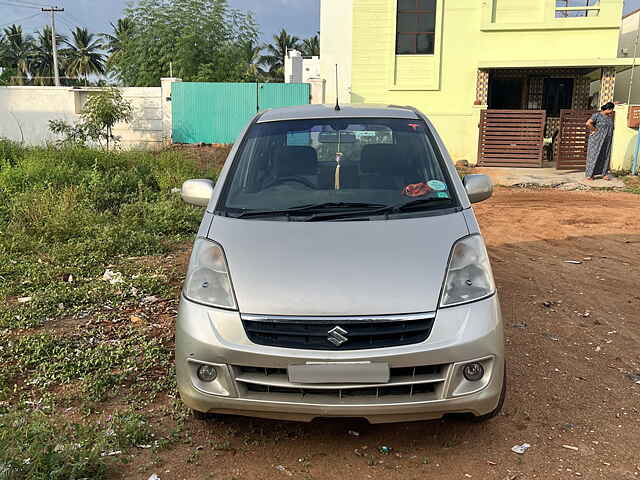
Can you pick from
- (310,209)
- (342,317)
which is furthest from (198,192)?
(342,317)

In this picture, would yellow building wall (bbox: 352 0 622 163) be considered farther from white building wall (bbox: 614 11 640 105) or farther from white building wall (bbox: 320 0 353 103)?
white building wall (bbox: 614 11 640 105)

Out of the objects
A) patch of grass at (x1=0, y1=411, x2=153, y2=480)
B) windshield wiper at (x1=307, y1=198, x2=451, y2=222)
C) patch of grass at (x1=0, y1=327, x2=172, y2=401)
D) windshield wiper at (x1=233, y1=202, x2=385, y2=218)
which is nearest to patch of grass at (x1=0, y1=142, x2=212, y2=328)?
patch of grass at (x1=0, y1=327, x2=172, y2=401)

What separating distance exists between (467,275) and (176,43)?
22.6m

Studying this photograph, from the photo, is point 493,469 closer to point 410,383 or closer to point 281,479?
point 410,383

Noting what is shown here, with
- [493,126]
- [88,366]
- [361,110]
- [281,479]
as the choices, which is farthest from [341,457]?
[493,126]

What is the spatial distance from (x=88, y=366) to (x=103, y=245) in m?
3.03

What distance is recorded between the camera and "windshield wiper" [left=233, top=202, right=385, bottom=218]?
10.8 ft

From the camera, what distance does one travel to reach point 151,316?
476 cm

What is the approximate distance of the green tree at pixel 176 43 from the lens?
23.1 meters

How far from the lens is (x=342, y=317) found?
259 cm

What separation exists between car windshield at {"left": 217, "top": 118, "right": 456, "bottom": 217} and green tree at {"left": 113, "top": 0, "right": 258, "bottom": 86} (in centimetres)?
1983

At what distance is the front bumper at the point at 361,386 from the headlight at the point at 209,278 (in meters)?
0.08

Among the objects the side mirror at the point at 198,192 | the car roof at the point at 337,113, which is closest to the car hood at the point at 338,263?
the side mirror at the point at 198,192

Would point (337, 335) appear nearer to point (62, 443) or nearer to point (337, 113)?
point (62, 443)
